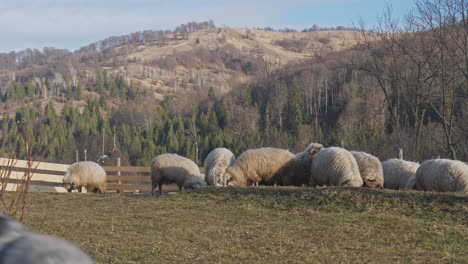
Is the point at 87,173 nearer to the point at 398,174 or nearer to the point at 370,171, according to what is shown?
the point at 370,171

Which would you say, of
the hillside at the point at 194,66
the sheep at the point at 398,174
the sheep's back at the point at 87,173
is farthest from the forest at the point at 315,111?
the hillside at the point at 194,66

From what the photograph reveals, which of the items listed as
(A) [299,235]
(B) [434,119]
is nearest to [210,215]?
(A) [299,235]

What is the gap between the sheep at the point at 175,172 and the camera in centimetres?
2059

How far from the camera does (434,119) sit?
50.3m

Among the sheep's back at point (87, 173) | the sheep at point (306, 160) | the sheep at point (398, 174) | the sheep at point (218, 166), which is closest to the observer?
the sheep at point (398, 174)

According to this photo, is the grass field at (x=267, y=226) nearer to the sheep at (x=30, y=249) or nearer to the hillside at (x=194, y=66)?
the sheep at (x=30, y=249)

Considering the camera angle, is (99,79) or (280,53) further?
(280,53)

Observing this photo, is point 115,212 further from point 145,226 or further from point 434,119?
point 434,119

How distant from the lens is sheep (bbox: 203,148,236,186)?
19.6 metres

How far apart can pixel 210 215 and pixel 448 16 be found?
18.2 metres

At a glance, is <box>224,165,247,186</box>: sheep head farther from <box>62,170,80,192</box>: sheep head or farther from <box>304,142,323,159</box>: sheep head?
<box>62,170,80,192</box>: sheep head

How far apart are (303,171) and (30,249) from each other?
17.7 meters

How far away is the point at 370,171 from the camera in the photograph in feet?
57.9

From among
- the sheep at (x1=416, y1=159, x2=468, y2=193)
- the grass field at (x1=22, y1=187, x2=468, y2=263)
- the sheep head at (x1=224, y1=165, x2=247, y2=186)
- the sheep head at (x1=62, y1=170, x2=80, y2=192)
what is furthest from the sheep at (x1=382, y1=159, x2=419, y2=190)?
the sheep head at (x1=62, y1=170, x2=80, y2=192)
